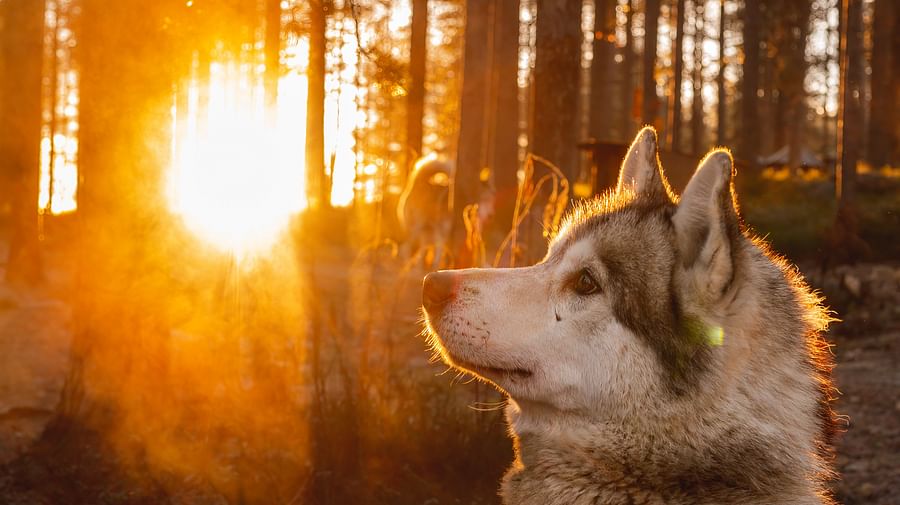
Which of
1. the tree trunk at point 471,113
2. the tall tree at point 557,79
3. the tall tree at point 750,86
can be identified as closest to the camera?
the tall tree at point 557,79

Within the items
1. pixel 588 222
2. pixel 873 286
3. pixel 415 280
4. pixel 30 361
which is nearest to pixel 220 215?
pixel 30 361

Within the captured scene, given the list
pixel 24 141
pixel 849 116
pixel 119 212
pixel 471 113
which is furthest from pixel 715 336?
pixel 849 116

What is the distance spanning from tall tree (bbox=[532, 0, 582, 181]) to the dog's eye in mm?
4267

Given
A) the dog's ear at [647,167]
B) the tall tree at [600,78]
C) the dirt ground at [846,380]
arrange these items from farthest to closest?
the tall tree at [600,78] → the dirt ground at [846,380] → the dog's ear at [647,167]

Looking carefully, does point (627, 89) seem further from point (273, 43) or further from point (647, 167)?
point (647, 167)

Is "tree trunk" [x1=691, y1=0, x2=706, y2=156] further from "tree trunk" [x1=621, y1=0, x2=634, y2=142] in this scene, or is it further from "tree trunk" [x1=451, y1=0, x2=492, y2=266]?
"tree trunk" [x1=451, y1=0, x2=492, y2=266]

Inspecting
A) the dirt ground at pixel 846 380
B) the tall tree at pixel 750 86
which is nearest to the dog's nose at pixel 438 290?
the dirt ground at pixel 846 380

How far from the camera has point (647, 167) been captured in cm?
337

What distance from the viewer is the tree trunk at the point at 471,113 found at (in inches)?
446

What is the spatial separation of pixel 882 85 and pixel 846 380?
871 inches

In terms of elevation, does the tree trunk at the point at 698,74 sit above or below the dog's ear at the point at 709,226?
above

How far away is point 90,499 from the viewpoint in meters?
4.43

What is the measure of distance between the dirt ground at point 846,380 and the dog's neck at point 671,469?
986 mm

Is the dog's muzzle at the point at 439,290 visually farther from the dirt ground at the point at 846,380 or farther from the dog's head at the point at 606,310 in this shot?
the dirt ground at the point at 846,380
